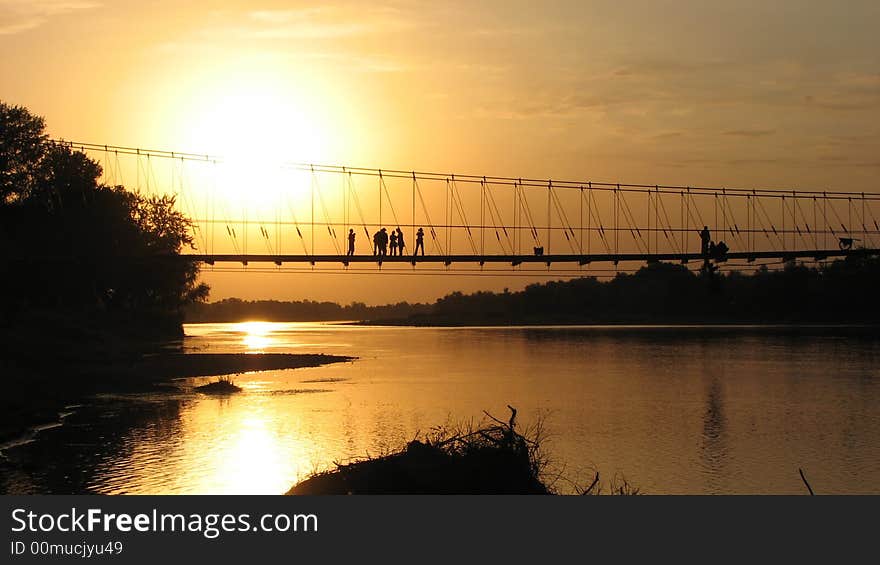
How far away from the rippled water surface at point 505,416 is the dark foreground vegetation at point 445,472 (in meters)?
9.06

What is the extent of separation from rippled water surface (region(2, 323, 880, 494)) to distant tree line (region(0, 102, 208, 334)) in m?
17.5

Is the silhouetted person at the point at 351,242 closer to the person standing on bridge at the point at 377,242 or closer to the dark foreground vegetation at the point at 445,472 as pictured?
the person standing on bridge at the point at 377,242

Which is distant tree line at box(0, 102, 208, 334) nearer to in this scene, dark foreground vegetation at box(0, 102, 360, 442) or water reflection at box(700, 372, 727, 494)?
dark foreground vegetation at box(0, 102, 360, 442)

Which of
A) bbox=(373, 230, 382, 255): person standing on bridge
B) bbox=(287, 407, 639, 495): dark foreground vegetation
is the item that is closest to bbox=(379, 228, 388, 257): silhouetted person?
bbox=(373, 230, 382, 255): person standing on bridge

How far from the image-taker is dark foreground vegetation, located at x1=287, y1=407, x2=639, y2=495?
24.6 metres

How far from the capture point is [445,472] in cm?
2492

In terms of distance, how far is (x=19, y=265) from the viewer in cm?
7419

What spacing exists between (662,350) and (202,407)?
80229 millimetres

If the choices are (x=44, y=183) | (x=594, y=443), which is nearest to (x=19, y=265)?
(x=44, y=183)

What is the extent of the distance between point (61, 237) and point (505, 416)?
43.2 metres

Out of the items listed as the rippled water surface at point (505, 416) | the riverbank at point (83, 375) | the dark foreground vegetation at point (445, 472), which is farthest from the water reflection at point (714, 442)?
the riverbank at point (83, 375)

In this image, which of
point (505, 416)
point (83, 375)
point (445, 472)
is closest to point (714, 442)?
point (505, 416)

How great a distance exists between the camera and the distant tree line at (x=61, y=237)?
76.7m

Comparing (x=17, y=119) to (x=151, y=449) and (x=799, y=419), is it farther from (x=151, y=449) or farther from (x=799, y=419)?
(x=799, y=419)
